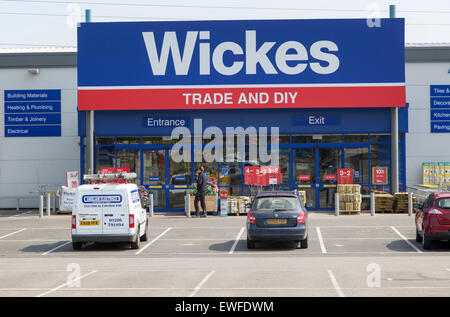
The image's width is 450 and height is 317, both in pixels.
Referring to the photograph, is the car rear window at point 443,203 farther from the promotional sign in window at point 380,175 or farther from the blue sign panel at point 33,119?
the blue sign panel at point 33,119

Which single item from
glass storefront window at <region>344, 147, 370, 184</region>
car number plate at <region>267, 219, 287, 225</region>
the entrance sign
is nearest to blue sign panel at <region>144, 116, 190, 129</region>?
the entrance sign

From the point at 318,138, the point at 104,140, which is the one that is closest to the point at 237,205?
the point at 318,138

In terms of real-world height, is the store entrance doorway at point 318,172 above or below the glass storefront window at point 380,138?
below

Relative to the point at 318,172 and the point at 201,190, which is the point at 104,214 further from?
the point at 318,172

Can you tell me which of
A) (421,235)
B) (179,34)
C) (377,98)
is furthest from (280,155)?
(421,235)

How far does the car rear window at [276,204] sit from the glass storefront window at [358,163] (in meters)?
11.4

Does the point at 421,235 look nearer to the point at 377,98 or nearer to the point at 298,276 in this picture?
the point at 298,276

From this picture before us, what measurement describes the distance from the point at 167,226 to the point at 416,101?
14.6m

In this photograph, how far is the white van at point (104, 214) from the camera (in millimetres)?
17125

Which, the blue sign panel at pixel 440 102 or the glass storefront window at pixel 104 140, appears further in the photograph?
the blue sign panel at pixel 440 102

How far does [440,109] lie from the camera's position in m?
30.5

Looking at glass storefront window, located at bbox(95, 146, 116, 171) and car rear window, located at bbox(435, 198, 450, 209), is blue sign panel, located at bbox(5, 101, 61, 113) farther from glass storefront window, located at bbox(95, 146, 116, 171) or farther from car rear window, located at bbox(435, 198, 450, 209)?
car rear window, located at bbox(435, 198, 450, 209)

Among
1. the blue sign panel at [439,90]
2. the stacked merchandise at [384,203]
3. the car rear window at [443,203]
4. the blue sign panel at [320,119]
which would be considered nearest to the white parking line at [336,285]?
the car rear window at [443,203]

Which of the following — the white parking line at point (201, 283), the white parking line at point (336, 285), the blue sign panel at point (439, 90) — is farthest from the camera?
the blue sign panel at point (439, 90)
